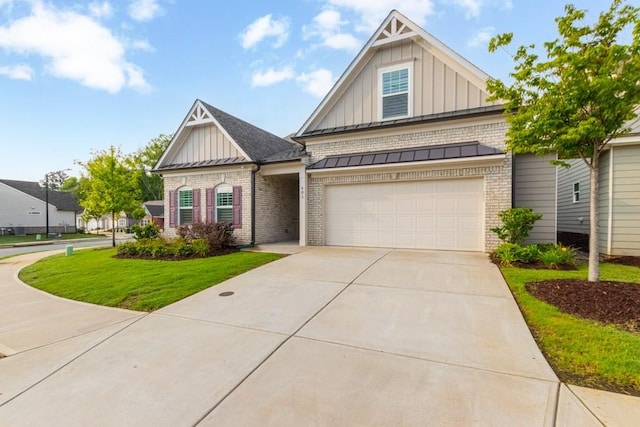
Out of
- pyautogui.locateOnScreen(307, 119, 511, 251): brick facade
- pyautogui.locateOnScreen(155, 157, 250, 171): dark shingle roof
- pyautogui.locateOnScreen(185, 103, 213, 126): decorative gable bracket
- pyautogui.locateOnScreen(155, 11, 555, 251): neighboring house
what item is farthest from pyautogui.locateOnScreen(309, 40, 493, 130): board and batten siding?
pyautogui.locateOnScreen(185, 103, 213, 126): decorative gable bracket

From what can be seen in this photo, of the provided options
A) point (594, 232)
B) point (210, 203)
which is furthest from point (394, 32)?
point (210, 203)

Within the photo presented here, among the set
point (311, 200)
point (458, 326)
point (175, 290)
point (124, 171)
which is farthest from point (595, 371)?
point (124, 171)

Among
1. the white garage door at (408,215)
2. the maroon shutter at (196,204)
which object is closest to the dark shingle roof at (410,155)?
the white garage door at (408,215)

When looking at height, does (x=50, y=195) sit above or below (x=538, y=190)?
above

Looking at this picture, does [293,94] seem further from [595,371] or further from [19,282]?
[595,371]

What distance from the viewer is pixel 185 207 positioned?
13906mm

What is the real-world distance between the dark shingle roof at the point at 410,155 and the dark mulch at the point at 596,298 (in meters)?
4.66

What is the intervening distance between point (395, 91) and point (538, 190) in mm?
5984

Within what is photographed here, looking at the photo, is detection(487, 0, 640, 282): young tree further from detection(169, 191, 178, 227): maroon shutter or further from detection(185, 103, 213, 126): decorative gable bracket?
detection(169, 191, 178, 227): maroon shutter

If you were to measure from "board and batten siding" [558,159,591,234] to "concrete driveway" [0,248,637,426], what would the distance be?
8.69 m

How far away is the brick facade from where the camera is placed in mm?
9117

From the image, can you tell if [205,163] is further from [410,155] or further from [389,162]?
[410,155]

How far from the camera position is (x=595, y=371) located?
277 cm

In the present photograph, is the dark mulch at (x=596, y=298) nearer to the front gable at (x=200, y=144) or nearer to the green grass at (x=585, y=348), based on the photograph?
the green grass at (x=585, y=348)
